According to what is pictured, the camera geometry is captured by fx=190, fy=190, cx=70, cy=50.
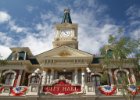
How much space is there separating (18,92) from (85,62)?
374 inches

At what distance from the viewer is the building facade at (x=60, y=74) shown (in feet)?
68.7

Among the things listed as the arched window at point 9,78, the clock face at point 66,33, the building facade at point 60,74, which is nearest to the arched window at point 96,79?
the building facade at point 60,74

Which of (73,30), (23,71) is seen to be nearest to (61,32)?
(73,30)

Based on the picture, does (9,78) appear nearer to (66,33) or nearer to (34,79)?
(34,79)

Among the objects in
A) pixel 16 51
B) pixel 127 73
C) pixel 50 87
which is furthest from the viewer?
pixel 16 51

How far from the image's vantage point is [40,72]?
2652 centimetres

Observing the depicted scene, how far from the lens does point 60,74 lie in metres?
26.3

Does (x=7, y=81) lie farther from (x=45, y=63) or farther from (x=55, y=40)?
(x=55, y=40)

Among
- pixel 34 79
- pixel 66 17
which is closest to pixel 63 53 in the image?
pixel 34 79

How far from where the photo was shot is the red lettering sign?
20797 millimetres

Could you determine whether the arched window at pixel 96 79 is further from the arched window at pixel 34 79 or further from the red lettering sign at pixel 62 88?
the arched window at pixel 34 79

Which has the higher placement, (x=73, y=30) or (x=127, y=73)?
(x=73, y=30)

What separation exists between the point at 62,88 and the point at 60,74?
523 cm

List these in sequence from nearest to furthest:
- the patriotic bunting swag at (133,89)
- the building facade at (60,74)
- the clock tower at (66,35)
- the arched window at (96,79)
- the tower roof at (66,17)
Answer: the patriotic bunting swag at (133,89), the building facade at (60,74), the arched window at (96,79), the clock tower at (66,35), the tower roof at (66,17)
